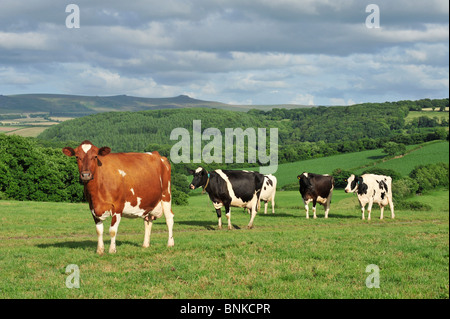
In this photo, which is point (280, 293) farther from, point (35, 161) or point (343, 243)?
point (35, 161)

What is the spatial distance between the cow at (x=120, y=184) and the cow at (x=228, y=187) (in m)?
8.68

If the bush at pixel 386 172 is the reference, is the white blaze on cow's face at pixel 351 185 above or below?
above

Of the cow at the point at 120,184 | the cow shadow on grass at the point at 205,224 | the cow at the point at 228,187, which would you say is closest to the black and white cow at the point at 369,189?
the cow at the point at 228,187

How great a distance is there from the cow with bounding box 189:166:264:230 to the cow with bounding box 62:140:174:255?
8676 mm

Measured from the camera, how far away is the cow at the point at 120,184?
1324 centimetres

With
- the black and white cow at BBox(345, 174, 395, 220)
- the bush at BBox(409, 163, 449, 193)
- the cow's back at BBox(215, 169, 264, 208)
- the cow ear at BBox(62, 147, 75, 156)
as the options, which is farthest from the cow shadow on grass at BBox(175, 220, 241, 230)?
the bush at BBox(409, 163, 449, 193)

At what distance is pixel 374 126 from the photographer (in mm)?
184750

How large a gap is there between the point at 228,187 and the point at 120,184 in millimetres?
11239

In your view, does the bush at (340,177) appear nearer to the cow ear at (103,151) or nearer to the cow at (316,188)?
the cow at (316,188)

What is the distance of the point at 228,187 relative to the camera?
24.5m

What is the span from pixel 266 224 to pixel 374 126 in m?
169

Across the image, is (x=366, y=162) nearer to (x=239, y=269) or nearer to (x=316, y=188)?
(x=316, y=188)

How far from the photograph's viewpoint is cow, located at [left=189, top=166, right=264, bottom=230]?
24422mm

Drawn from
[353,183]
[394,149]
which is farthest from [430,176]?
[353,183]
